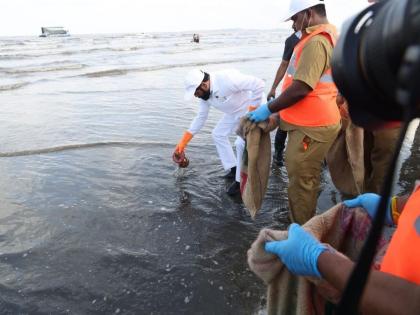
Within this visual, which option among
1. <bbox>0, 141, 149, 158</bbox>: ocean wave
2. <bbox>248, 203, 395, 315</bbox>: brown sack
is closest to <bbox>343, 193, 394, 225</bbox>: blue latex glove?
<bbox>248, 203, 395, 315</bbox>: brown sack

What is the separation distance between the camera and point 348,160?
156 inches

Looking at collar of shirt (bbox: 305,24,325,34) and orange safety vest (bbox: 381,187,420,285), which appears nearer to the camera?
orange safety vest (bbox: 381,187,420,285)

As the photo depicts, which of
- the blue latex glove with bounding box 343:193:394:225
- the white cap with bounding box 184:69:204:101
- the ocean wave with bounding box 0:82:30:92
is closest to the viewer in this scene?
the blue latex glove with bounding box 343:193:394:225

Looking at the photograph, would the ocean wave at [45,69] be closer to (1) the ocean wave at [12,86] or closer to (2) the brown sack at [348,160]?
(1) the ocean wave at [12,86]

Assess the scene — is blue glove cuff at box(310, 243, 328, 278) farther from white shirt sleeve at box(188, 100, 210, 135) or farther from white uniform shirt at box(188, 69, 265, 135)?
white shirt sleeve at box(188, 100, 210, 135)

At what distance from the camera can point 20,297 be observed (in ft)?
9.48

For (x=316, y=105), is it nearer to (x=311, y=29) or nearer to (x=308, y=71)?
(x=308, y=71)

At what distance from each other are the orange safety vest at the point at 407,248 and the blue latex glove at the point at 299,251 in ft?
0.76

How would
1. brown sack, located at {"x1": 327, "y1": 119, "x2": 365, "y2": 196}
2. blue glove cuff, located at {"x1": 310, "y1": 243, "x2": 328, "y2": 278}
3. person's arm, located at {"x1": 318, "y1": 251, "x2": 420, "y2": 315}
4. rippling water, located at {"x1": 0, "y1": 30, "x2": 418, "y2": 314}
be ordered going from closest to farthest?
person's arm, located at {"x1": 318, "y1": 251, "x2": 420, "y2": 315}, blue glove cuff, located at {"x1": 310, "y1": 243, "x2": 328, "y2": 278}, rippling water, located at {"x1": 0, "y1": 30, "x2": 418, "y2": 314}, brown sack, located at {"x1": 327, "y1": 119, "x2": 365, "y2": 196}

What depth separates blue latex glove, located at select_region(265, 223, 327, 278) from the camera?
1.40m

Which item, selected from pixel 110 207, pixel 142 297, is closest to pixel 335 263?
pixel 142 297

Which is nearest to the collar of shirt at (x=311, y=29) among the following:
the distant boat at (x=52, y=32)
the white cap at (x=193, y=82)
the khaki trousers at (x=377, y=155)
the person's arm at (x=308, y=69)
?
the person's arm at (x=308, y=69)

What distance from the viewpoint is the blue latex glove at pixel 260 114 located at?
3.35 m

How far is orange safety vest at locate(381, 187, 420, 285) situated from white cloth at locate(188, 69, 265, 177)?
9.83 feet
